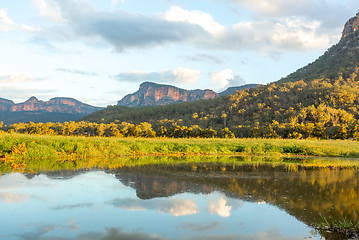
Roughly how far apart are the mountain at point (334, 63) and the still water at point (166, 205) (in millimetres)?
130764

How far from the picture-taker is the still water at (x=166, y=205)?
809cm

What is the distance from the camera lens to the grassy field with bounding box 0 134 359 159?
73.4 feet

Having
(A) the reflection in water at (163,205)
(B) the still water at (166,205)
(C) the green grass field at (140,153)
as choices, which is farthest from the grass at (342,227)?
(C) the green grass field at (140,153)

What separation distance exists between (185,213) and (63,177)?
7.95 meters

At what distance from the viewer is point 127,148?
93.6 feet

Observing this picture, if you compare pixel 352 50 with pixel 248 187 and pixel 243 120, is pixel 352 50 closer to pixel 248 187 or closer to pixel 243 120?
pixel 243 120

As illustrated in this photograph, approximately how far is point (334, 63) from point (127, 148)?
154 m

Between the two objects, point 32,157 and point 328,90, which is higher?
point 328,90

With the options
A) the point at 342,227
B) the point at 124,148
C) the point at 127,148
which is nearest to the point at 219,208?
the point at 342,227

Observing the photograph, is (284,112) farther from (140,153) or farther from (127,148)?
(127,148)

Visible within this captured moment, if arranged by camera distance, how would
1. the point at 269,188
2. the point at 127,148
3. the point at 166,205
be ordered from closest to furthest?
the point at 166,205, the point at 269,188, the point at 127,148

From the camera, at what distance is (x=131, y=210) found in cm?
999

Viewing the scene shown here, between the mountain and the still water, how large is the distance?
131m

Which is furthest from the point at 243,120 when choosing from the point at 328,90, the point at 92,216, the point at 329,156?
the point at 92,216
